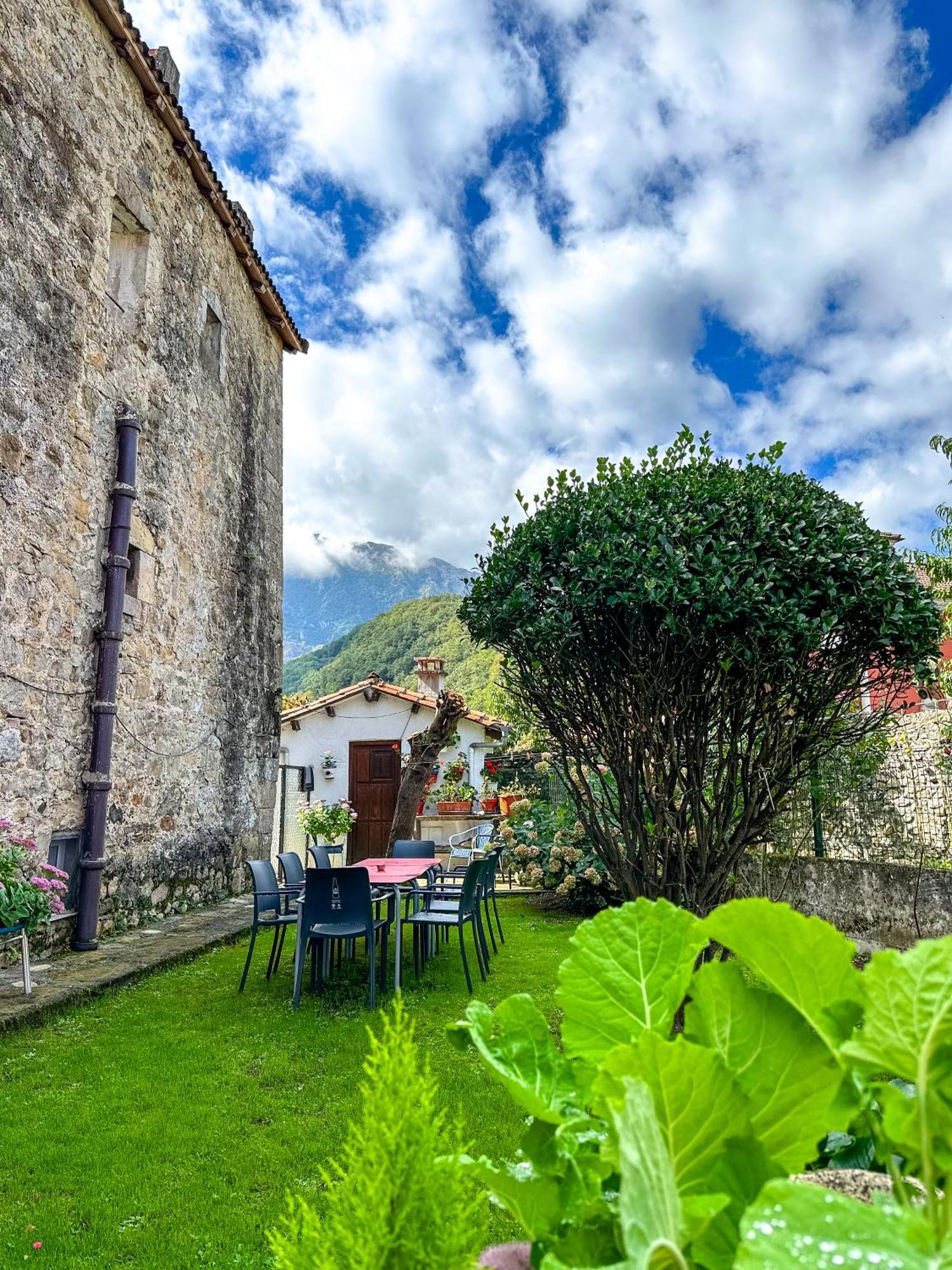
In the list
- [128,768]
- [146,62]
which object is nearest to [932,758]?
[128,768]

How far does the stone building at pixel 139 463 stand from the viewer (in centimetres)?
579

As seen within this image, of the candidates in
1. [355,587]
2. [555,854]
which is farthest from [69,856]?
[355,587]

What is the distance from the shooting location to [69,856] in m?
6.32

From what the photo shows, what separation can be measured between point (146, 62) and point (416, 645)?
2965 cm

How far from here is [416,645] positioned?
3622 centimetres

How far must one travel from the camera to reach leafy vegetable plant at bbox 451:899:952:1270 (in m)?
0.36

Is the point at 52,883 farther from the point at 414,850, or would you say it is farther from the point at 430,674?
the point at 430,674

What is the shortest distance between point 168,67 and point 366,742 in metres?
Result: 12.8

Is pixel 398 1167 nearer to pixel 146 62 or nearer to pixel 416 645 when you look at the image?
pixel 146 62

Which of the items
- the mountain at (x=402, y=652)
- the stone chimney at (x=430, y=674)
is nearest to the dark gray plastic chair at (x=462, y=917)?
the stone chimney at (x=430, y=674)

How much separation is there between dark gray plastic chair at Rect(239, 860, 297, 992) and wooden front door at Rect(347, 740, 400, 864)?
10702 millimetres

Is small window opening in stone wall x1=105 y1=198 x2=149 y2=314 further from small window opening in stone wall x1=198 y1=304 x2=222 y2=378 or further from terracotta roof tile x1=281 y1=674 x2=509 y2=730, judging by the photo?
terracotta roof tile x1=281 y1=674 x2=509 y2=730

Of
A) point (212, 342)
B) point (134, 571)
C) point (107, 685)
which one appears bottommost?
point (107, 685)

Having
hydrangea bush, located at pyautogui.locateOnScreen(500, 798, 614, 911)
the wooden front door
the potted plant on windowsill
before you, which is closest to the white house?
the wooden front door
